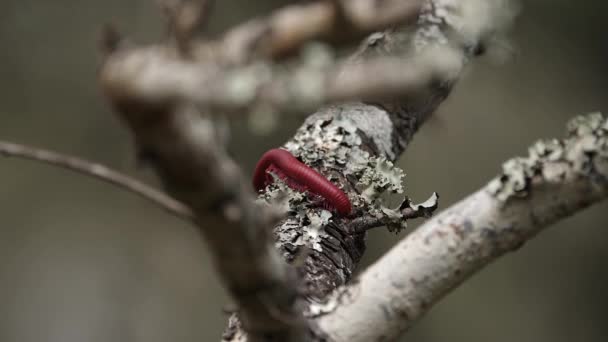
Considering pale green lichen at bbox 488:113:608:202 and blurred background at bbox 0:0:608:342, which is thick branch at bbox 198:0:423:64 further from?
blurred background at bbox 0:0:608:342

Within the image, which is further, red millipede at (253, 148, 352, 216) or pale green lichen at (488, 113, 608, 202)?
red millipede at (253, 148, 352, 216)

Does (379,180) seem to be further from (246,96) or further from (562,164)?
(246,96)

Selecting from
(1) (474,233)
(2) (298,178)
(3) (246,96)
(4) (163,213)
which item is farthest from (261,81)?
(4) (163,213)

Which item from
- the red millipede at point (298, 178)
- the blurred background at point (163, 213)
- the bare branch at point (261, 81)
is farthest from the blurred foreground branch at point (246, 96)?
the blurred background at point (163, 213)

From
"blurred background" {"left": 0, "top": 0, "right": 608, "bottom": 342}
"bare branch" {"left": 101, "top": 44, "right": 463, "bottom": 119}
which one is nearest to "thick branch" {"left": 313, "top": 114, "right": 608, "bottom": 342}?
"bare branch" {"left": 101, "top": 44, "right": 463, "bottom": 119}

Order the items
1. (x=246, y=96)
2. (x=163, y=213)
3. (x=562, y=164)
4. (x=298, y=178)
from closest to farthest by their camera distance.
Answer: (x=246, y=96)
(x=562, y=164)
(x=298, y=178)
(x=163, y=213)

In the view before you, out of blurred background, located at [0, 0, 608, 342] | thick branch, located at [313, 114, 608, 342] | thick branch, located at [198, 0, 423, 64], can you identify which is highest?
blurred background, located at [0, 0, 608, 342]

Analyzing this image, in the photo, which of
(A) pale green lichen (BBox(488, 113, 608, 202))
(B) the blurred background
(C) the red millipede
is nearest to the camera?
(A) pale green lichen (BBox(488, 113, 608, 202))
